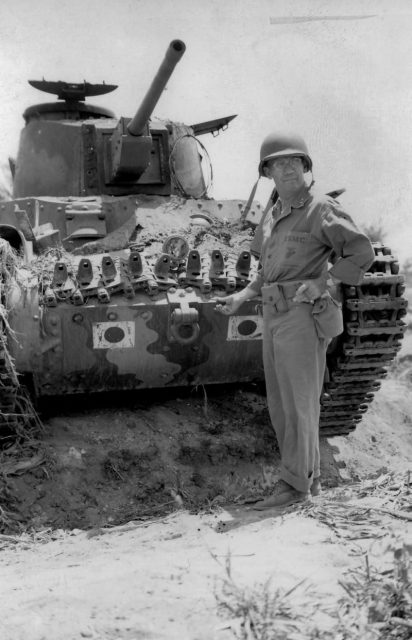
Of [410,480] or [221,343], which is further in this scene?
[221,343]

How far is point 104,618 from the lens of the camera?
322cm

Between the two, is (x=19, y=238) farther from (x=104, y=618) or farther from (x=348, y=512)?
(x=104, y=618)

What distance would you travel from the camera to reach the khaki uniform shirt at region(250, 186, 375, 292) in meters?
4.88

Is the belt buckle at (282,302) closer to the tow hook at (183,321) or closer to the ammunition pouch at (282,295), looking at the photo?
the ammunition pouch at (282,295)

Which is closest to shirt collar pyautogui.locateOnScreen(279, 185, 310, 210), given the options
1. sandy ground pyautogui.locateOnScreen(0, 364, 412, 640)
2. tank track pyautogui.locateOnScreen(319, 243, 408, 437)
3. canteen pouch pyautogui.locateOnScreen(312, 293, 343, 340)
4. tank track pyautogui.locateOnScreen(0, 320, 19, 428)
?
canteen pouch pyautogui.locateOnScreen(312, 293, 343, 340)

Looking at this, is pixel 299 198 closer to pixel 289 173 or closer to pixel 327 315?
pixel 289 173

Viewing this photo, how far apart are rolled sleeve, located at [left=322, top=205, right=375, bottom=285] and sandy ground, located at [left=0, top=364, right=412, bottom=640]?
1290 millimetres

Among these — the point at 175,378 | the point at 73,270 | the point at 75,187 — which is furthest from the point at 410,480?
the point at 75,187

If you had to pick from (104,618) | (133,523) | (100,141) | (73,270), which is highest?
(100,141)

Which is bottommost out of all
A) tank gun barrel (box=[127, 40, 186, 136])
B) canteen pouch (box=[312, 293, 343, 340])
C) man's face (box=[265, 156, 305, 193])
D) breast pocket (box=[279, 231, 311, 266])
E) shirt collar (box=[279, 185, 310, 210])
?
canteen pouch (box=[312, 293, 343, 340])

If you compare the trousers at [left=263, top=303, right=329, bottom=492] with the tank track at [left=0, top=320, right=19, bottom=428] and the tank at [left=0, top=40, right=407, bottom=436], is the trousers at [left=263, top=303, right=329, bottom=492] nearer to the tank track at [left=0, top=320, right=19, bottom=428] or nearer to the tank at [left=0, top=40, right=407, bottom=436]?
the tank at [left=0, top=40, right=407, bottom=436]

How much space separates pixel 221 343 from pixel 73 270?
4.26ft

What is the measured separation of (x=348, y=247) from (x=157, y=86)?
3.22m

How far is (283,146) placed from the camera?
16.7 ft
